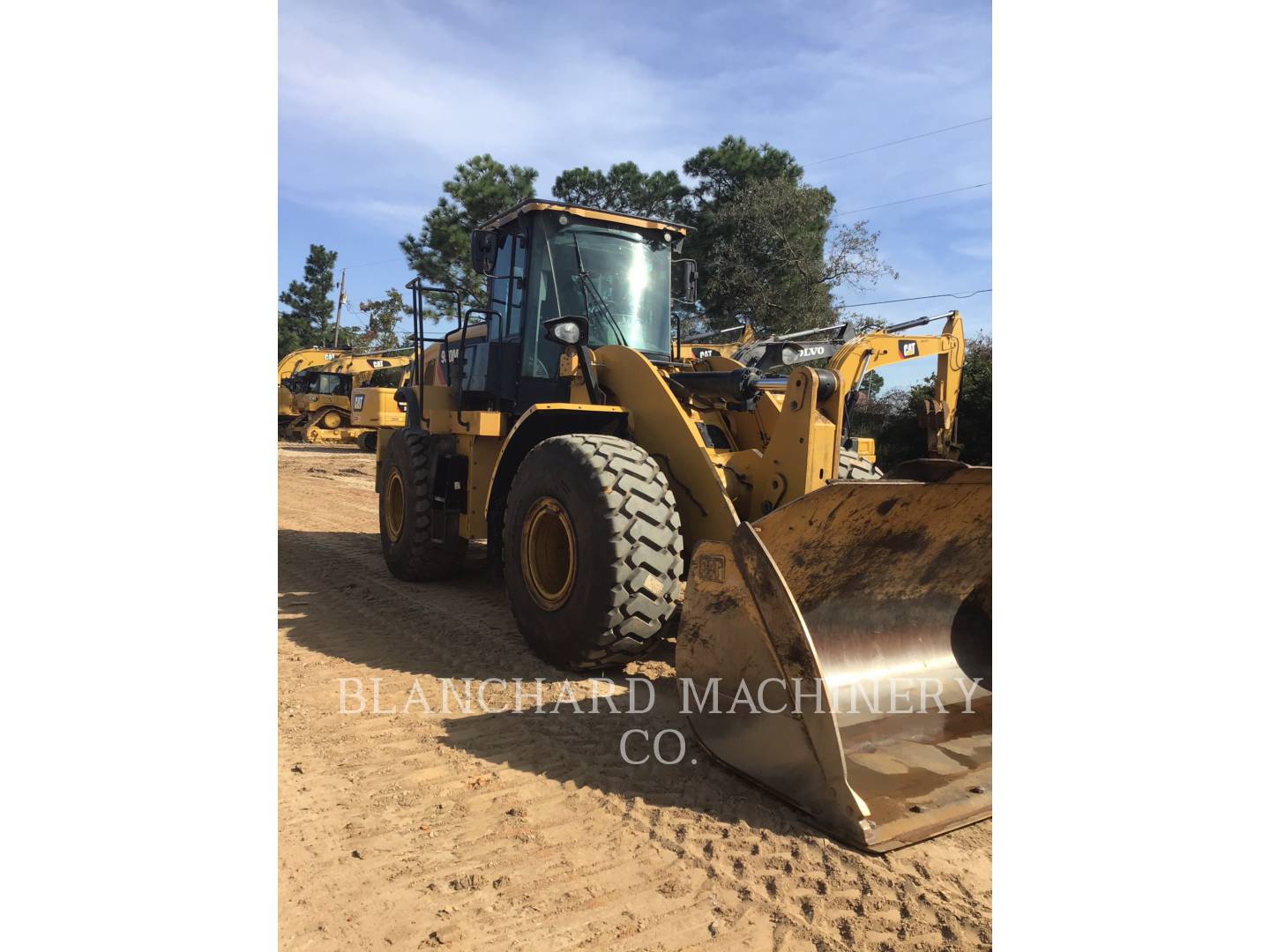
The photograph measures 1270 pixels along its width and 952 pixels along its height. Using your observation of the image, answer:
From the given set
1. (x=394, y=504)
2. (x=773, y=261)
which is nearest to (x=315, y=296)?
(x=773, y=261)

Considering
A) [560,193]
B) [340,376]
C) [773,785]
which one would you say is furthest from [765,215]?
[773,785]

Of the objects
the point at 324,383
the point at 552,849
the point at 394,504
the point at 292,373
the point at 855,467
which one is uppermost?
the point at 292,373

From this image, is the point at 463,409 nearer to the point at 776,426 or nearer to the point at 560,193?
the point at 776,426

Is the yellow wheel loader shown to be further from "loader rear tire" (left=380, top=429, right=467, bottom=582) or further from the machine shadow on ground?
the machine shadow on ground

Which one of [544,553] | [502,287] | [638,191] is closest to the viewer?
[544,553]

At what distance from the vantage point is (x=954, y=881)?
245 cm

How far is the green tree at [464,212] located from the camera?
23453 millimetres

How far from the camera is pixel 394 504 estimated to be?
6859 millimetres

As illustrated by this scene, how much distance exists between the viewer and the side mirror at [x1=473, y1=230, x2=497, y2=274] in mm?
5727

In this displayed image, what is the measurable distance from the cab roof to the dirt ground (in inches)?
120

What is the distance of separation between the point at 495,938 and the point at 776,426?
272 centimetres

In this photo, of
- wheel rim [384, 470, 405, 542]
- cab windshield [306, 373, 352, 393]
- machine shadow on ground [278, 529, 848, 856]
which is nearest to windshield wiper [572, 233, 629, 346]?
machine shadow on ground [278, 529, 848, 856]

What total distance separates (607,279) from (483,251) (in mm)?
858

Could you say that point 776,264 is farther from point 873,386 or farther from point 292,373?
point 292,373
